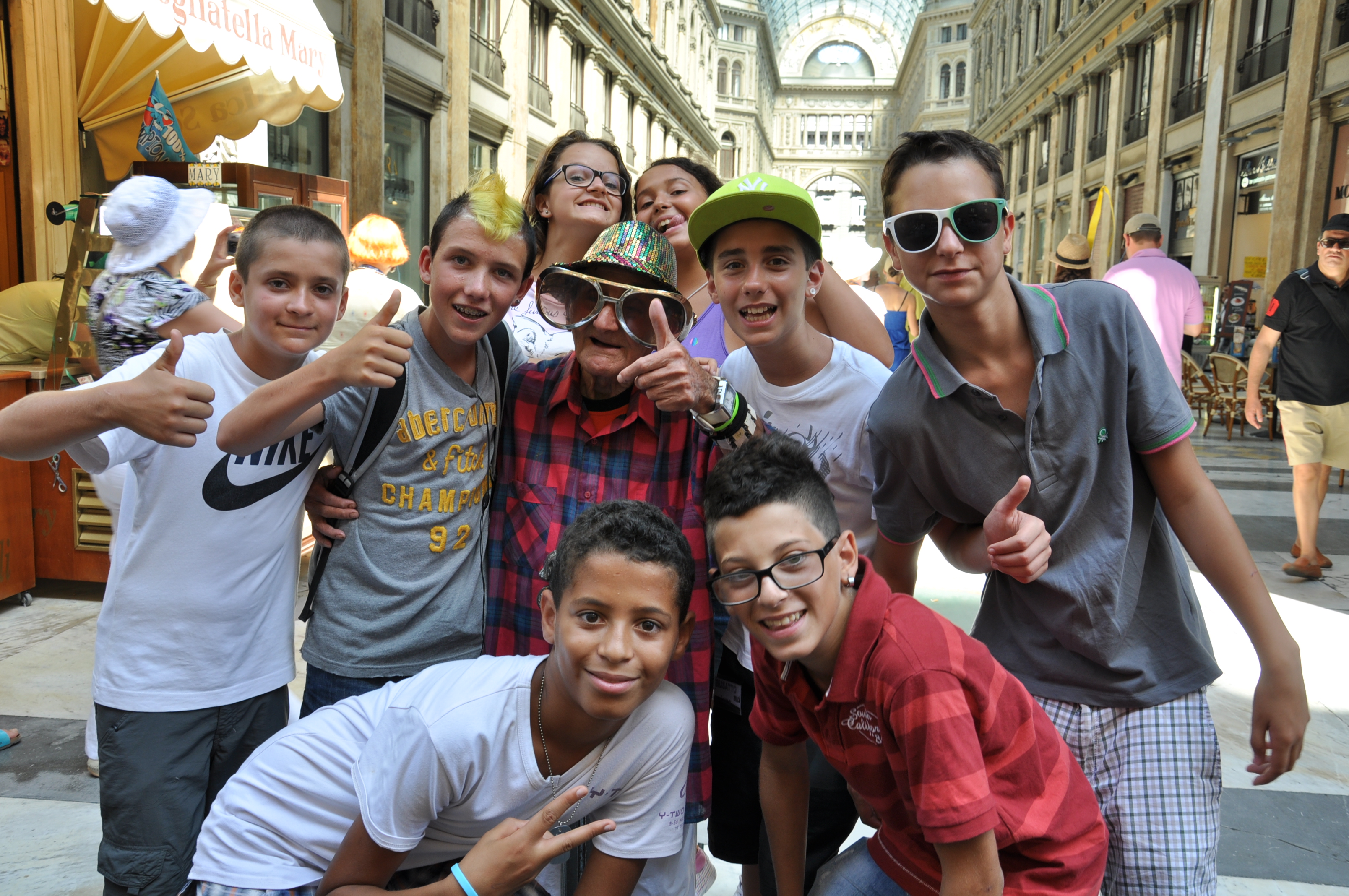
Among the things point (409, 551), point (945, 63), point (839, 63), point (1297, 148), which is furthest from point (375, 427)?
point (839, 63)

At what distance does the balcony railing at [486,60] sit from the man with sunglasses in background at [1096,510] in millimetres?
13774

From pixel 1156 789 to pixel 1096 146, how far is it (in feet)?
85.6

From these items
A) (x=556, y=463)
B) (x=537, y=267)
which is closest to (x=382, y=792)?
(x=556, y=463)

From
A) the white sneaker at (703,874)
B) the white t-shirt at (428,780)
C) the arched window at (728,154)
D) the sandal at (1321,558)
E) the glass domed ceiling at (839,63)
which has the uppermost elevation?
the glass domed ceiling at (839,63)

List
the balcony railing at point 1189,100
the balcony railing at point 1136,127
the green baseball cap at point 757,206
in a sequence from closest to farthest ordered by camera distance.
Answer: the green baseball cap at point 757,206 < the balcony railing at point 1189,100 < the balcony railing at point 1136,127

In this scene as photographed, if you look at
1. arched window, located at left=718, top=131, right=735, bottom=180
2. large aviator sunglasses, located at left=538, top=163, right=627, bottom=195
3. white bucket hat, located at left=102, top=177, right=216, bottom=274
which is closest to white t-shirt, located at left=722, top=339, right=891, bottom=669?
large aviator sunglasses, located at left=538, top=163, right=627, bottom=195

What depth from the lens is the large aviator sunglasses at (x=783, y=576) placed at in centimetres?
178

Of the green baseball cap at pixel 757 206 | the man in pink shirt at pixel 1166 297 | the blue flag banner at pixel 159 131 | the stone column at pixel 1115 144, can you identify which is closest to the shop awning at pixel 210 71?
the blue flag banner at pixel 159 131

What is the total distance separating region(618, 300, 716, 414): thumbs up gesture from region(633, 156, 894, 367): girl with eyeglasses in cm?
80

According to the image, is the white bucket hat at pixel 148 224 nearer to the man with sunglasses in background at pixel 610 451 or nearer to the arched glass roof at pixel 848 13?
the man with sunglasses in background at pixel 610 451

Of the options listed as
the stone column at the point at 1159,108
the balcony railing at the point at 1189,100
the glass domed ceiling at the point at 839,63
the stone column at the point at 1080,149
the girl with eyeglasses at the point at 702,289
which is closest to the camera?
the girl with eyeglasses at the point at 702,289

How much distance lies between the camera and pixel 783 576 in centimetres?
178

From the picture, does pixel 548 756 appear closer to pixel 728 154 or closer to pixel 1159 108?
pixel 1159 108

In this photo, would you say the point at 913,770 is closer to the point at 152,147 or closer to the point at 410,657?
the point at 410,657
